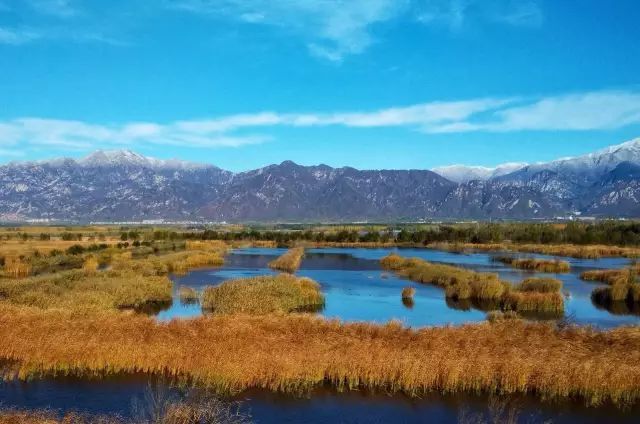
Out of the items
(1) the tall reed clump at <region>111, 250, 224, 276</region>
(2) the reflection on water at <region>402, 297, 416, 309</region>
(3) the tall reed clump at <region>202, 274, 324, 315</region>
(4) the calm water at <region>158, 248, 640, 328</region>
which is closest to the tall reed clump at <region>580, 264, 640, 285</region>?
(4) the calm water at <region>158, 248, 640, 328</region>

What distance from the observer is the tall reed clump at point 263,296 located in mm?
34197

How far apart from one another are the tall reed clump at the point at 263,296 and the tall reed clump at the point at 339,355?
353 inches

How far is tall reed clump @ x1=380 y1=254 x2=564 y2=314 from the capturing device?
124 ft

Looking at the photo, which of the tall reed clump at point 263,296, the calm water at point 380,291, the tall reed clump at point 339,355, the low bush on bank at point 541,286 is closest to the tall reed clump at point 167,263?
the calm water at point 380,291

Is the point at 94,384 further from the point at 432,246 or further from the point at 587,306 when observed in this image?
the point at 432,246

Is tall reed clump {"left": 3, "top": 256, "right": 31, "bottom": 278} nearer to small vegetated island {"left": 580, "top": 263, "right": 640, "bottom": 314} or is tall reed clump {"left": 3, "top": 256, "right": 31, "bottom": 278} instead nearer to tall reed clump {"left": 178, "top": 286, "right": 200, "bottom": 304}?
tall reed clump {"left": 178, "top": 286, "right": 200, "bottom": 304}

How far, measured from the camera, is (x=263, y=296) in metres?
36.3

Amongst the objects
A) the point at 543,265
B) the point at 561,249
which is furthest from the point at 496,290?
the point at 561,249

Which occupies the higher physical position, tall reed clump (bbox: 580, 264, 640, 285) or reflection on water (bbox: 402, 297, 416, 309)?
tall reed clump (bbox: 580, 264, 640, 285)

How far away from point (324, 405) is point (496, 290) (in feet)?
87.1

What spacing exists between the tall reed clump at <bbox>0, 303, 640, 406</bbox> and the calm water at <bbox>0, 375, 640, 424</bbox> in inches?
23.2

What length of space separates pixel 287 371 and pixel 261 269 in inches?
1664

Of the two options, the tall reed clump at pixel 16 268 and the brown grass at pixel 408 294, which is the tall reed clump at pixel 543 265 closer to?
the brown grass at pixel 408 294

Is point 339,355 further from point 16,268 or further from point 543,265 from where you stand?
point 543,265
